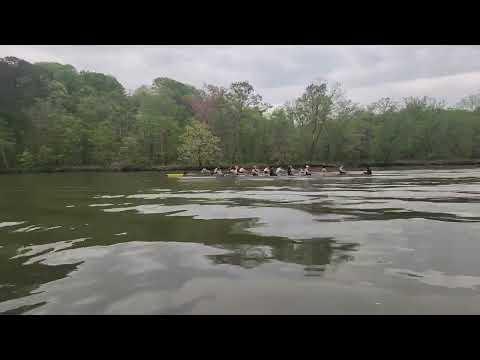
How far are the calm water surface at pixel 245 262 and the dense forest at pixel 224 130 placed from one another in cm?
4603

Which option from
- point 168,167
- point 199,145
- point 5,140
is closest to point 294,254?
point 199,145

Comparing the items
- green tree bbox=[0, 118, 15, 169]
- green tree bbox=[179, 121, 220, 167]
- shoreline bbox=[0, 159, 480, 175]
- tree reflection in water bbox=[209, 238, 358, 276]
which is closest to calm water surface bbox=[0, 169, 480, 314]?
tree reflection in water bbox=[209, 238, 358, 276]

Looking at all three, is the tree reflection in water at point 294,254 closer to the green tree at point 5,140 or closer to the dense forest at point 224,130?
the dense forest at point 224,130

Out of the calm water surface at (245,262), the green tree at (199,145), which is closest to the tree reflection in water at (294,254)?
the calm water surface at (245,262)

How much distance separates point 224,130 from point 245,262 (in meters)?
60.9

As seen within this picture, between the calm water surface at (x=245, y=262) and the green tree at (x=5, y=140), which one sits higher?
the green tree at (x=5, y=140)

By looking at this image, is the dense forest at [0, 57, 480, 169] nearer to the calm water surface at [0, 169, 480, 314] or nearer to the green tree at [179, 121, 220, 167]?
the green tree at [179, 121, 220, 167]

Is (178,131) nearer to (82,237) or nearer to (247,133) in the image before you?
(247,133)

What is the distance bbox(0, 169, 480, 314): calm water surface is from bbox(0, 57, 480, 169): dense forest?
46030 millimetres

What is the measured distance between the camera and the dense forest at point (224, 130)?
64.0 metres

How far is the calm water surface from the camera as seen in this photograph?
17.1ft

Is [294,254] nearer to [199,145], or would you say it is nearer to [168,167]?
[199,145]

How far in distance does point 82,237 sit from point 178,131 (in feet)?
209
